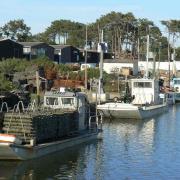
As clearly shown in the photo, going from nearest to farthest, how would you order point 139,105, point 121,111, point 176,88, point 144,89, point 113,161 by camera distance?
point 113,161 < point 121,111 < point 139,105 < point 144,89 < point 176,88

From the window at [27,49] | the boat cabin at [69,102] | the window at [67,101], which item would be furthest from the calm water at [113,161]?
the window at [27,49]

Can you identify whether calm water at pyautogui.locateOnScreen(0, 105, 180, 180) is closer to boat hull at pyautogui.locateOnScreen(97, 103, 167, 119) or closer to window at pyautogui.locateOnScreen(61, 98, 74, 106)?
window at pyautogui.locateOnScreen(61, 98, 74, 106)

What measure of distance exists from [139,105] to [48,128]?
25.7m

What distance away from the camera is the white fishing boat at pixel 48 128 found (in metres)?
25.4

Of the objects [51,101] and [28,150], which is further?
[51,101]

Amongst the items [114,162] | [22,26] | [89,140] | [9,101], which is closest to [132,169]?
[114,162]

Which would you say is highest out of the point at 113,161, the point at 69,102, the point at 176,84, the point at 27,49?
the point at 27,49

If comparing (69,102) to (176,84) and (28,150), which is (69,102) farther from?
(176,84)

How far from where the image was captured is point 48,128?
2767 centimetres

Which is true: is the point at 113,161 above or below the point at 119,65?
below

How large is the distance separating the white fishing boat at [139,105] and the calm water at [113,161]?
9148 mm

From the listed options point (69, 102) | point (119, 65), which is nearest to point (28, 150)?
point (69, 102)

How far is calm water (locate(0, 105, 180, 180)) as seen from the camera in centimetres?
2470

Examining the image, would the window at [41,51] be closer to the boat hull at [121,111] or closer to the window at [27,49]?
the window at [27,49]
